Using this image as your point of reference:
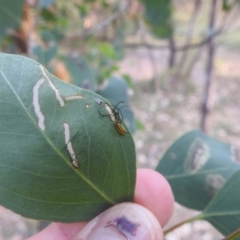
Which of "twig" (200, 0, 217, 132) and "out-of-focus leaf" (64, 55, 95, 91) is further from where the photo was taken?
"twig" (200, 0, 217, 132)

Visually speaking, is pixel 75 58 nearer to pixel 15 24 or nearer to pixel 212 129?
pixel 15 24

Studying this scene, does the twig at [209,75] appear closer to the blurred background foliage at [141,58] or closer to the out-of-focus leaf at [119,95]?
→ the blurred background foliage at [141,58]

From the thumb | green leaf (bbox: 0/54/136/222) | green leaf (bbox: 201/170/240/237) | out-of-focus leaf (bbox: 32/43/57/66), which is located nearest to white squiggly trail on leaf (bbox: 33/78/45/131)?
green leaf (bbox: 0/54/136/222)

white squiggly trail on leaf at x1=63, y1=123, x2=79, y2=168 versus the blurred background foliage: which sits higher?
white squiggly trail on leaf at x1=63, y1=123, x2=79, y2=168

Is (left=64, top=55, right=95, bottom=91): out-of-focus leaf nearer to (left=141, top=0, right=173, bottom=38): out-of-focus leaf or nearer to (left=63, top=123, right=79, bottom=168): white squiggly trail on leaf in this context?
(left=141, top=0, right=173, bottom=38): out-of-focus leaf

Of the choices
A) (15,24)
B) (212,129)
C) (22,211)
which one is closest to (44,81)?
(22,211)

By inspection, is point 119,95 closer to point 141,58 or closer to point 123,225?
point 123,225

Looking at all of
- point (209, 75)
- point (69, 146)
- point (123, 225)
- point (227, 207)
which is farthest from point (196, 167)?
point (209, 75)
